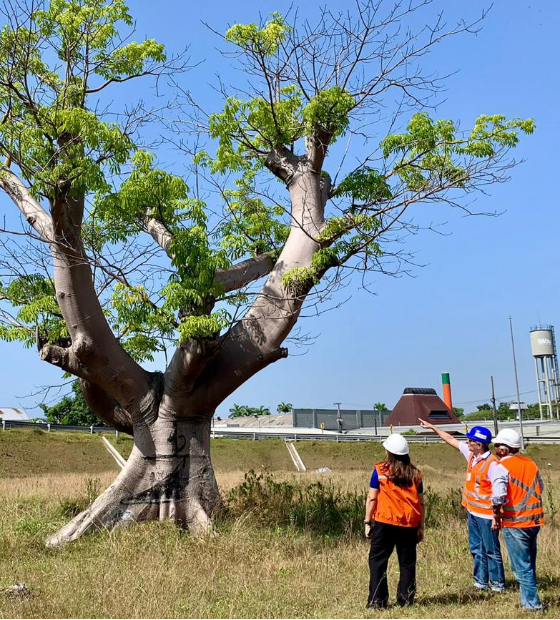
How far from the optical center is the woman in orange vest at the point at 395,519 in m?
6.25

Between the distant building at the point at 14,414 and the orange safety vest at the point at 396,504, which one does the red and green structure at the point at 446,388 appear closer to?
the distant building at the point at 14,414

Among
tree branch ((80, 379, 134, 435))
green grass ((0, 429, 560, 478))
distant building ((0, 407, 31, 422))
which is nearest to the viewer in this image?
tree branch ((80, 379, 134, 435))

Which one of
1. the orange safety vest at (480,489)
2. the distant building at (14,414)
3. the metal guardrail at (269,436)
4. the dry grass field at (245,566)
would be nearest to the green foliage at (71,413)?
the distant building at (14,414)

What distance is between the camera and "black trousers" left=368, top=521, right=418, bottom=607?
20.2ft

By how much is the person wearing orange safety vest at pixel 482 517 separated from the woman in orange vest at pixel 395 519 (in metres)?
0.85

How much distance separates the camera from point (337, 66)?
11.1 metres

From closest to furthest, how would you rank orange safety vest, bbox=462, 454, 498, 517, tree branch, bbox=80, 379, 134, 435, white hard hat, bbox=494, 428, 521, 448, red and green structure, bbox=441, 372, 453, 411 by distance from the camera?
1. white hard hat, bbox=494, 428, 521, 448
2. orange safety vest, bbox=462, 454, 498, 517
3. tree branch, bbox=80, 379, 134, 435
4. red and green structure, bbox=441, 372, 453, 411

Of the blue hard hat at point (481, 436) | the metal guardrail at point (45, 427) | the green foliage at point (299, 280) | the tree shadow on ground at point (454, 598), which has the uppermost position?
the green foliage at point (299, 280)

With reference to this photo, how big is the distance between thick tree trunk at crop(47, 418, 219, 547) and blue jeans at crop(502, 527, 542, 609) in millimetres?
4907

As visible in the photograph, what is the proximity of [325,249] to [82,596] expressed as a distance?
5.86 meters

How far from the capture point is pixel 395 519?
625 centimetres

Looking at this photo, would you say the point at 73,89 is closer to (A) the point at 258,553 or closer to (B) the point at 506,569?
(A) the point at 258,553

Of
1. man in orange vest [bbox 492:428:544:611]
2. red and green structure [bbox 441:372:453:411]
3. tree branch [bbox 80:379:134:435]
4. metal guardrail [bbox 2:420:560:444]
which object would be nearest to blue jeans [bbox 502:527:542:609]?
man in orange vest [bbox 492:428:544:611]

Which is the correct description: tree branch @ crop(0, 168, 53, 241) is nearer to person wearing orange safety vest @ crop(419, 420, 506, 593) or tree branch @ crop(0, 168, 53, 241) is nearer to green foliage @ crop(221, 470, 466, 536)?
green foliage @ crop(221, 470, 466, 536)
